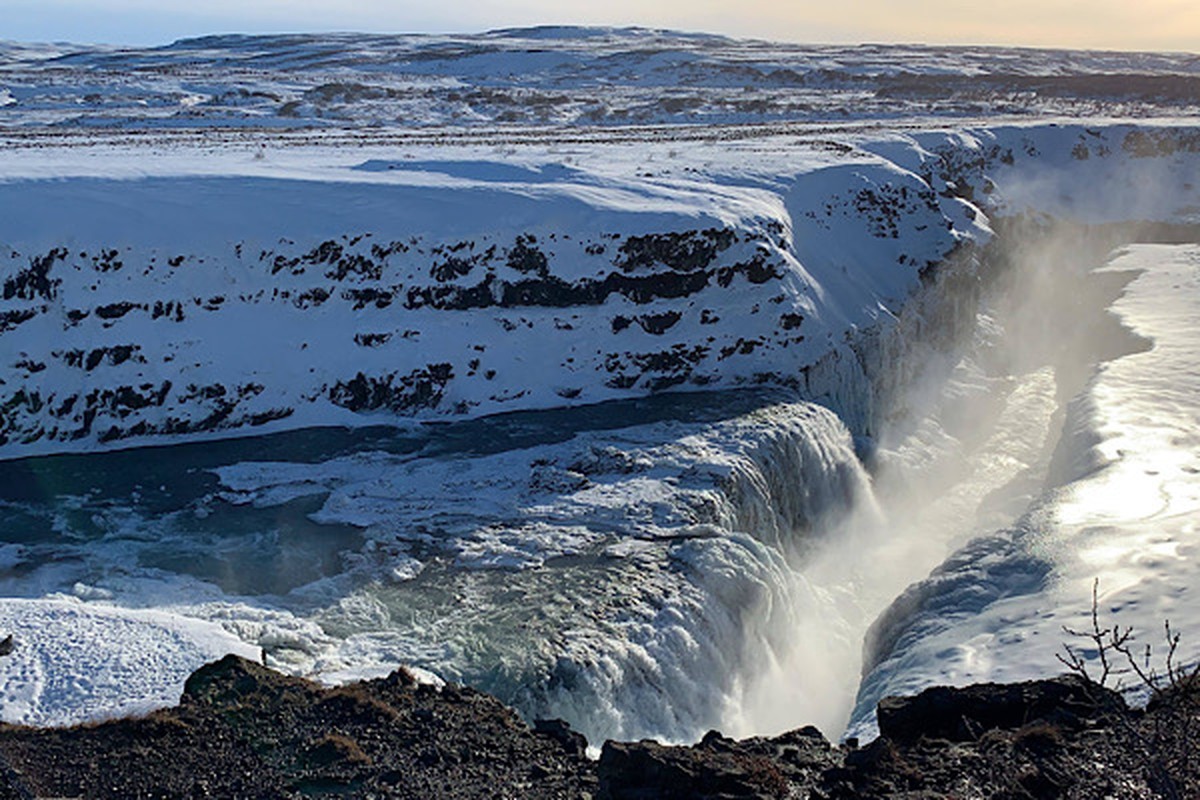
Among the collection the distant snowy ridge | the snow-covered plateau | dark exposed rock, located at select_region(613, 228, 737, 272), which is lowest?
the snow-covered plateau

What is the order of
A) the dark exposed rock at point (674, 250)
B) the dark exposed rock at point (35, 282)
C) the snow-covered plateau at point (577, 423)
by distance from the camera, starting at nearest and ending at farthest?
the snow-covered plateau at point (577, 423)
the dark exposed rock at point (35, 282)
the dark exposed rock at point (674, 250)

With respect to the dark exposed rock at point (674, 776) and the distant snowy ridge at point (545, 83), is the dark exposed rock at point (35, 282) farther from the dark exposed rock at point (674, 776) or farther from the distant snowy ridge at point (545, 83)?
the distant snowy ridge at point (545, 83)

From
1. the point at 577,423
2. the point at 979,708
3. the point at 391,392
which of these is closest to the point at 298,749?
the point at 979,708

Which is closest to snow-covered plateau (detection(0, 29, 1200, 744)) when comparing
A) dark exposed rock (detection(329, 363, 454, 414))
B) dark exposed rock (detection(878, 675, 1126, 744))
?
dark exposed rock (detection(329, 363, 454, 414))

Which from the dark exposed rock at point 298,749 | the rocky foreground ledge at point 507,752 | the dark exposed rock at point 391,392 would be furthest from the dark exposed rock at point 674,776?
the dark exposed rock at point 391,392

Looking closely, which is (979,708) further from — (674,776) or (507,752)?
(507,752)

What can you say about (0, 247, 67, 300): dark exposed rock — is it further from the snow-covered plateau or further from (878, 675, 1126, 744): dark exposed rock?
(878, 675, 1126, 744): dark exposed rock
